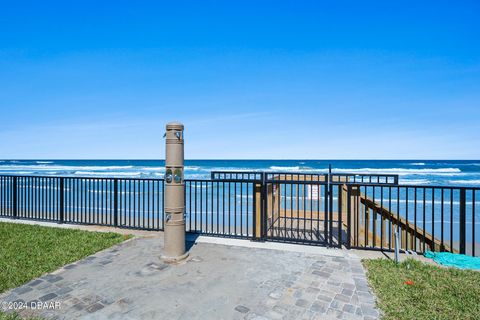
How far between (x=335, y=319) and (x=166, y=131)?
311cm

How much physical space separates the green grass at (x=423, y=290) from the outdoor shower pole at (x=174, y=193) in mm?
2641

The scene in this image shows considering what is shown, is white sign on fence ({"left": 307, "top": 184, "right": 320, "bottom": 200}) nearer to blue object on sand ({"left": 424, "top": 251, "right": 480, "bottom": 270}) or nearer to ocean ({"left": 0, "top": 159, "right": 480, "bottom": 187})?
blue object on sand ({"left": 424, "top": 251, "right": 480, "bottom": 270})

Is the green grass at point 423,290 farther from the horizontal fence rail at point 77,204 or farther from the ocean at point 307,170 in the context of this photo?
the ocean at point 307,170

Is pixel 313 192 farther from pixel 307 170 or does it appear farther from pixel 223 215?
pixel 307 170

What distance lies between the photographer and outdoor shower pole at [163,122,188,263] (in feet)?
13.2

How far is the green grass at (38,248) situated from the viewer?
3.56 meters

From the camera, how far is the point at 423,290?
10.4 feet

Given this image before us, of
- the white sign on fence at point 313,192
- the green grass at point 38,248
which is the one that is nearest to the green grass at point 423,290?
the white sign on fence at point 313,192

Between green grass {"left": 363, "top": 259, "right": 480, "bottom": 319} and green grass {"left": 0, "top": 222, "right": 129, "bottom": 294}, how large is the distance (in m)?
4.12

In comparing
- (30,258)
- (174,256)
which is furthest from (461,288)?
(30,258)

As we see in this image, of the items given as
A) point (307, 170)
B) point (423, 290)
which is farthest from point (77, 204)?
point (307, 170)

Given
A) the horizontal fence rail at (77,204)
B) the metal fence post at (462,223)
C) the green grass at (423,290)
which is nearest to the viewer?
the green grass at (423,290)

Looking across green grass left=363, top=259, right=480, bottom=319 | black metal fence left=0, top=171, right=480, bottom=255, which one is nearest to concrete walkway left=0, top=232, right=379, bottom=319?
green grass left=363, top=259, right=480, bottom=319

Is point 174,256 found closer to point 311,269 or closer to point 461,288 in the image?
point 311,269
